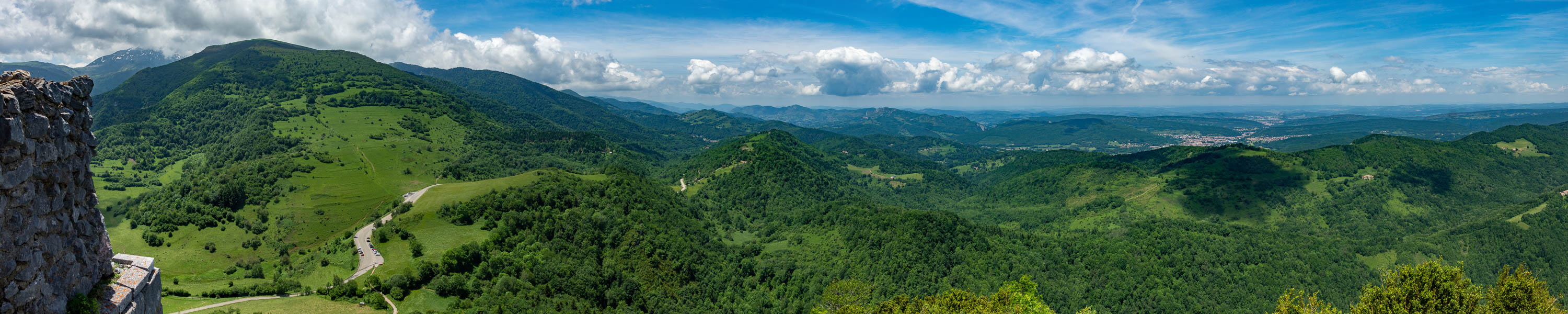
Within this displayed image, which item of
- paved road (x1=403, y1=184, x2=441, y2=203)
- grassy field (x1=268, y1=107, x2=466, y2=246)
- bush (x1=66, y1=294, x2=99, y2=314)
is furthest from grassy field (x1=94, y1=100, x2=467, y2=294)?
bush (x1=66, y1=294, x2=99, y2=314)

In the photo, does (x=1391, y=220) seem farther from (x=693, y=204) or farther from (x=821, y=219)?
(x=693, y=204)

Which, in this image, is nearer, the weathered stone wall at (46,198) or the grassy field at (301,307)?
→ the weathered stone wall at (46,198)

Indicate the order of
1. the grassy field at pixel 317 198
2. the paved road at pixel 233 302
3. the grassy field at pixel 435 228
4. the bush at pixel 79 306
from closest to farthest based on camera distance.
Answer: the bush at pixel 79 306 → the paved road at pixel 233 302 → the grassy field at pixel 317 198 → the grassy field at pixel 435 228

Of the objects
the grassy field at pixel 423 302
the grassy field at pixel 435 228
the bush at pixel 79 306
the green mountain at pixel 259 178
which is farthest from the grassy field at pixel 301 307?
the bush at pixel 79 306

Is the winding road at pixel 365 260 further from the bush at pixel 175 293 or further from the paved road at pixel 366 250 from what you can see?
the bush at pixel 175 293

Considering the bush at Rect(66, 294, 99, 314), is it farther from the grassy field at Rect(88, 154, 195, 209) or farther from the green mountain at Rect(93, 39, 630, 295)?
the grassy field at Rect(88, 154, 195, 209)

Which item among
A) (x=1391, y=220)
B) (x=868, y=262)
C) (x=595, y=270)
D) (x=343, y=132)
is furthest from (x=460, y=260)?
(x=1391, y=220)
